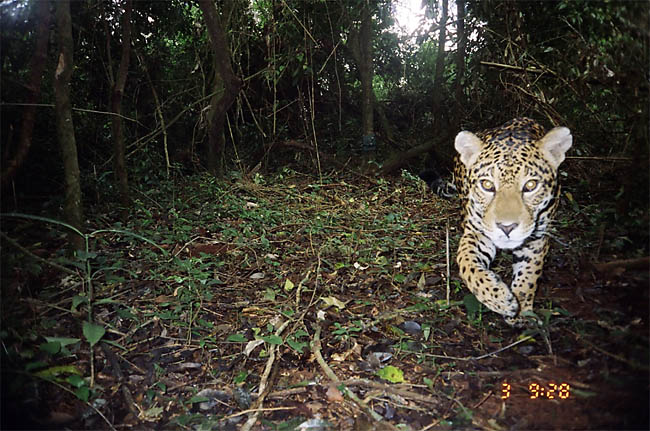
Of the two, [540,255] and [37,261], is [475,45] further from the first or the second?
[37,261]

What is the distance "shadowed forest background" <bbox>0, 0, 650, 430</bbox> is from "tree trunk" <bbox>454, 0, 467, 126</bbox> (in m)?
0.03

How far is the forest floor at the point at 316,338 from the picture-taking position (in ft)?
6.06

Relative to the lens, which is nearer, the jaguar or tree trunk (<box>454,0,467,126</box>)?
the jaguar

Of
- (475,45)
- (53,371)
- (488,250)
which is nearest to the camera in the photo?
(53,371)

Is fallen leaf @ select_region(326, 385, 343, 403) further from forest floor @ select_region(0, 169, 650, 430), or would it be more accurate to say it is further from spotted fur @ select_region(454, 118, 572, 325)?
spotted fur @ select_region(454, 118, 572, 325)

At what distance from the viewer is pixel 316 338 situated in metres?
2.71

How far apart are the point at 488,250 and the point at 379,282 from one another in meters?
0.88

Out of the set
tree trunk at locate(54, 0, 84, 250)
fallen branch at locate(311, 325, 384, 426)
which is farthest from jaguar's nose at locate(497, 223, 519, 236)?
tree trunk at locate(54, 0, 84, 250)

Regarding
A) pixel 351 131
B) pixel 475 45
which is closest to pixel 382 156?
pixel 351 131

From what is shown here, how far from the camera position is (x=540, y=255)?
2674 mm

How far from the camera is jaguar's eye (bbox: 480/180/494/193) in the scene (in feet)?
8.77

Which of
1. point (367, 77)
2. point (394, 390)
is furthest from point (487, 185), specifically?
point (367, 77)

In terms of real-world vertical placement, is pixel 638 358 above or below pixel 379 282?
above
